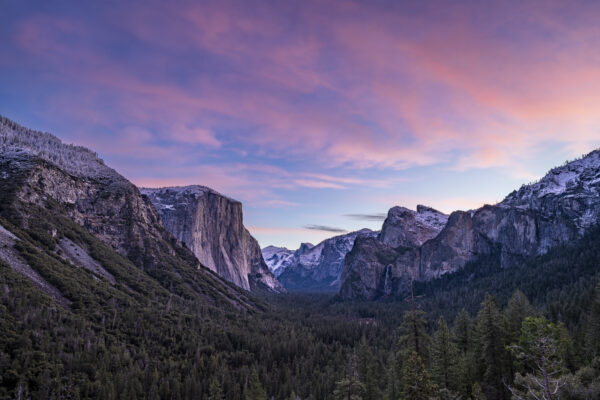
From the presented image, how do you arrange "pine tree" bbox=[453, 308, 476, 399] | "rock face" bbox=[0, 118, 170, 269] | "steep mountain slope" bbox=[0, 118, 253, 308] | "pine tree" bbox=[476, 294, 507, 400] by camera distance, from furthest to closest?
1. "rock face" bbox=[0, 118, 170, 269]
2. "steep mountain slope" bbox=[0, 118, 253, 308]
3. "pine tree" bbox=[476, 294, 507, 400]
4. "pine tree" bbox=[453, 308, 476, 399]

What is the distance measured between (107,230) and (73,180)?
30622mm

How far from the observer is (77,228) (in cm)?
15525

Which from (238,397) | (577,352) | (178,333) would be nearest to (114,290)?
(178,333)

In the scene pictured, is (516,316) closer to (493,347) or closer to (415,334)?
(493,347)

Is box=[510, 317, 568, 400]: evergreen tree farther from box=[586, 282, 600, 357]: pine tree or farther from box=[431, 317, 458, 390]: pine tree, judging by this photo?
box=[586, 282, 600, 357]: pine tree

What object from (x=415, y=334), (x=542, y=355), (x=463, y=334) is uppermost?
(x=542, y=355)

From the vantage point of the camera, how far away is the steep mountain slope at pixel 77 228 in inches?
5113

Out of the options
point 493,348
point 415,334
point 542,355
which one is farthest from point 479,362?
point 542,355

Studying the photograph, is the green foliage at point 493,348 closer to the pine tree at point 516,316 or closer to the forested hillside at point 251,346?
the forested hillside at point 251,346

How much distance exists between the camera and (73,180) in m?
183

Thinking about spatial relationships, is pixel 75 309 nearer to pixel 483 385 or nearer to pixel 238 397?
pixel 238 397

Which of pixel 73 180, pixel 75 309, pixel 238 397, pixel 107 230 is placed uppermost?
pixel 73 180

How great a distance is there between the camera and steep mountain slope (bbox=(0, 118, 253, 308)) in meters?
130

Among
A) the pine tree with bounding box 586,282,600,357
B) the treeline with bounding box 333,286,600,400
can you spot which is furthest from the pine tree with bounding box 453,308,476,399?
the pine tree with bounding box 586,282,600,357
